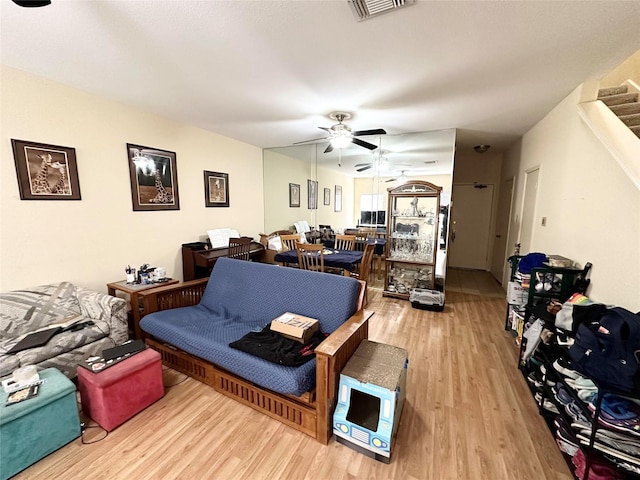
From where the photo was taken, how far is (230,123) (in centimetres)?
357

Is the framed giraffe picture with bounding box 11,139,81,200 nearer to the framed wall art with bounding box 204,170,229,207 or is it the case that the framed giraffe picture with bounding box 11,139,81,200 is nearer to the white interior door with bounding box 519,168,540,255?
the framed wall art with bounding box 204,170,229,207

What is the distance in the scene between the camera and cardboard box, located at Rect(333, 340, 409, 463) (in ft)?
4.70

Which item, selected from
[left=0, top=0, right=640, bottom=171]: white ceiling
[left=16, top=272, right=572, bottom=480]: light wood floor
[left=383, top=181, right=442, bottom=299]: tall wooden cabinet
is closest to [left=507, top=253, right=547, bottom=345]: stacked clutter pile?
[left=16, top=272, right=572, bottom=480]: light wood floor

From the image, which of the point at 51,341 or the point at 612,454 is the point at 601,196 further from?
the point at 51,341

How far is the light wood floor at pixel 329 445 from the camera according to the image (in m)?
1.40

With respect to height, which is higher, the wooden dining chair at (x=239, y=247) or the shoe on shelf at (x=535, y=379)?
the wooden dining chair at (x=239, y=247)

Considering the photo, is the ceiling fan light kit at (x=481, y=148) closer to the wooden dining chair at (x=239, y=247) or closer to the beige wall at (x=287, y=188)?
the beige wall at (x=287, y=188)

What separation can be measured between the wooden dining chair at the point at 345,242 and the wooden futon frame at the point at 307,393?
2.13 metres

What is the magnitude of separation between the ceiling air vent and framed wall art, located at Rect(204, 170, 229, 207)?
10.4 feet

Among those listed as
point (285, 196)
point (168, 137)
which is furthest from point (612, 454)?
point (285, 196)

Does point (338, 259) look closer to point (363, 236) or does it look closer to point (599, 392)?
point (363, 236)

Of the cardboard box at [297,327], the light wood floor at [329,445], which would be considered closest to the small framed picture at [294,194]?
the cardboard box at [297,327]

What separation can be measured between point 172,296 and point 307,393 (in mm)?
1743

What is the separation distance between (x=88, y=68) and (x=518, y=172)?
17.8ft
